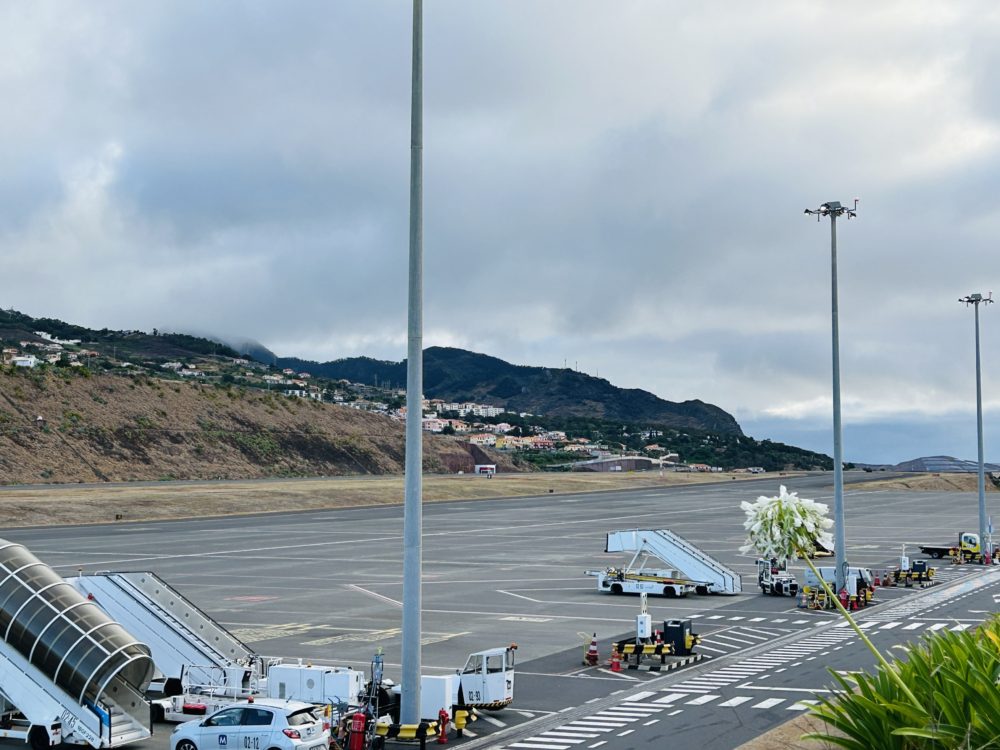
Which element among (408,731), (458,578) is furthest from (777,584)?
(408,731)

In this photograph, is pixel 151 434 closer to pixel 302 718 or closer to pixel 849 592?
pixel 849 592

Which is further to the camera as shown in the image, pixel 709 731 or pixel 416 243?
pixel 709 731

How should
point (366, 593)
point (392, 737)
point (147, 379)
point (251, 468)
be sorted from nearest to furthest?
point (392, 737), point (366, 593), point (251, 468), point (147, 379)

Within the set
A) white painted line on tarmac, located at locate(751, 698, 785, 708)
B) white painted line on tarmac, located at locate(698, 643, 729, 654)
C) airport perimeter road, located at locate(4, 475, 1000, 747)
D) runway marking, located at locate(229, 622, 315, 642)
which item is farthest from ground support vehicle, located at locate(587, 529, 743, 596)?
white painted line on tarmac, located at locate(751, 698, 785, 708)

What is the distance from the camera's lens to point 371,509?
4579 inches

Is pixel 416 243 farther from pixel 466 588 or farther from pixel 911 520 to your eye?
pixel 911 520

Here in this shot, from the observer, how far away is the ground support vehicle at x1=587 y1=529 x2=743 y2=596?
171 ft

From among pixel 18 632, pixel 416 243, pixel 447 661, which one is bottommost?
pixel 447 661

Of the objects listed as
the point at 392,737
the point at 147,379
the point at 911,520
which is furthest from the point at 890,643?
the point at 147,379

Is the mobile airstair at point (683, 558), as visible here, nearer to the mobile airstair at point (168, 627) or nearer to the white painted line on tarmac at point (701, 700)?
the white painted line on tarmac at point (701, 700)

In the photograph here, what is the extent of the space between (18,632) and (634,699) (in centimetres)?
1427

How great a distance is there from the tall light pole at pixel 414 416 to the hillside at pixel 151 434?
117 meters

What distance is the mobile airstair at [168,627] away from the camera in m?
28.4

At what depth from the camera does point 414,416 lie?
22359 millimetres
